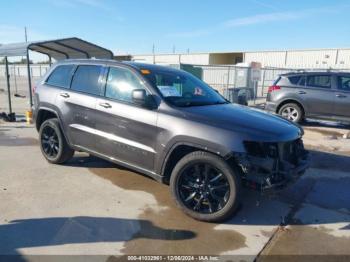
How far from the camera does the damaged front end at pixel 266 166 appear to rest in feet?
11.9

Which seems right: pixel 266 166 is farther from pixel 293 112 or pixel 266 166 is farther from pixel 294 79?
pixel 294 79

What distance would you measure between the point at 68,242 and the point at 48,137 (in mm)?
2922

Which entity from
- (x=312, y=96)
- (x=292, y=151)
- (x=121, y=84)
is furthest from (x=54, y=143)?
(x=312, y=96)

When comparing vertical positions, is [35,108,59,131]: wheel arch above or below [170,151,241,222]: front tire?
above

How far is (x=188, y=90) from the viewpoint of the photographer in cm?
486

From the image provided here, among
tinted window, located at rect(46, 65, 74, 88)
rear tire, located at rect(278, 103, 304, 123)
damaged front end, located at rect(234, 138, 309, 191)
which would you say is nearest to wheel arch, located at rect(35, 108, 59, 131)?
tinted window, located at rect(46, 65, 74, 88)

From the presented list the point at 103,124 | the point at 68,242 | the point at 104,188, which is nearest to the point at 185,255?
the point at 68,242

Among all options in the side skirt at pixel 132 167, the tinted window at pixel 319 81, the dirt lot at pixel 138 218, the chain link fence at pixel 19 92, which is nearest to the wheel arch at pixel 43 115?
the dirt lot at pixel 138 218

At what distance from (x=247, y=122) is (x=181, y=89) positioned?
1.23 m

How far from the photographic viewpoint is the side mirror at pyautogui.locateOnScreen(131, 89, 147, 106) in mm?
4133

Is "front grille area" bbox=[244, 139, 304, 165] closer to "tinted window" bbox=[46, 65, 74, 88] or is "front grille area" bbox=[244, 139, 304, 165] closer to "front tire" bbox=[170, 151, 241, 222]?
"front tire" bbox=[170, 151, 241, 222]

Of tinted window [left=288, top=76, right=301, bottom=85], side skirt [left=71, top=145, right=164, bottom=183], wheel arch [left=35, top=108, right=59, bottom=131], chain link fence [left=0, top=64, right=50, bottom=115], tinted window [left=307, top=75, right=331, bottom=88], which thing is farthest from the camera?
chain link fence [left=0, top=64, right=50, bottom=115]

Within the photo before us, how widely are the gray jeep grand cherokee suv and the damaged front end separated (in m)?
0.01

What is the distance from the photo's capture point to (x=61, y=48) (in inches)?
413
